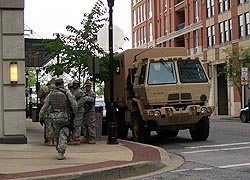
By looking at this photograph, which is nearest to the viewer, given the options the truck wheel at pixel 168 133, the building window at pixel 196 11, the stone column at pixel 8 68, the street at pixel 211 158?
the street at pixel 211 158

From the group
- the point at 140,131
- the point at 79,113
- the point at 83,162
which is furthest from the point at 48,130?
the point at 83,162

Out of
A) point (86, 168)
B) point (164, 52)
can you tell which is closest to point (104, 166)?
point (86, 168)

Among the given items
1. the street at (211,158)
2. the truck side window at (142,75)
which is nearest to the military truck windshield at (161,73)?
the truck side window at (142,75)

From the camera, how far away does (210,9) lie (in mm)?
51844

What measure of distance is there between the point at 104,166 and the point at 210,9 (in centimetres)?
4394

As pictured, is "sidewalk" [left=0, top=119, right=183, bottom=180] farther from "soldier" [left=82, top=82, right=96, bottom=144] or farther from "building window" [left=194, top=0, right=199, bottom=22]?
"building window" [left=194, top=0, right=199, bottom=22]

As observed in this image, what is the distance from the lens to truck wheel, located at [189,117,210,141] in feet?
54.3

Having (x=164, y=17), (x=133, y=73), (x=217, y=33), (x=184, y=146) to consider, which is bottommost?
(x=184, y=146)

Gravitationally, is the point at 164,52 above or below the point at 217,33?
below

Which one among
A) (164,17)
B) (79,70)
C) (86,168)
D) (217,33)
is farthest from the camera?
(164,17)

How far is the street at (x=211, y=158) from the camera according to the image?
962 centimetres

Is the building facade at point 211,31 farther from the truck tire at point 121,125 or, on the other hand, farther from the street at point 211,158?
the street at point 211,158

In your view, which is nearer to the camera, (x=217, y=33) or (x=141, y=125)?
(x=141, y=125)

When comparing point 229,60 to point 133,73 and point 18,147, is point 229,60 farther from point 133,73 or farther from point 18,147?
point 18,147
